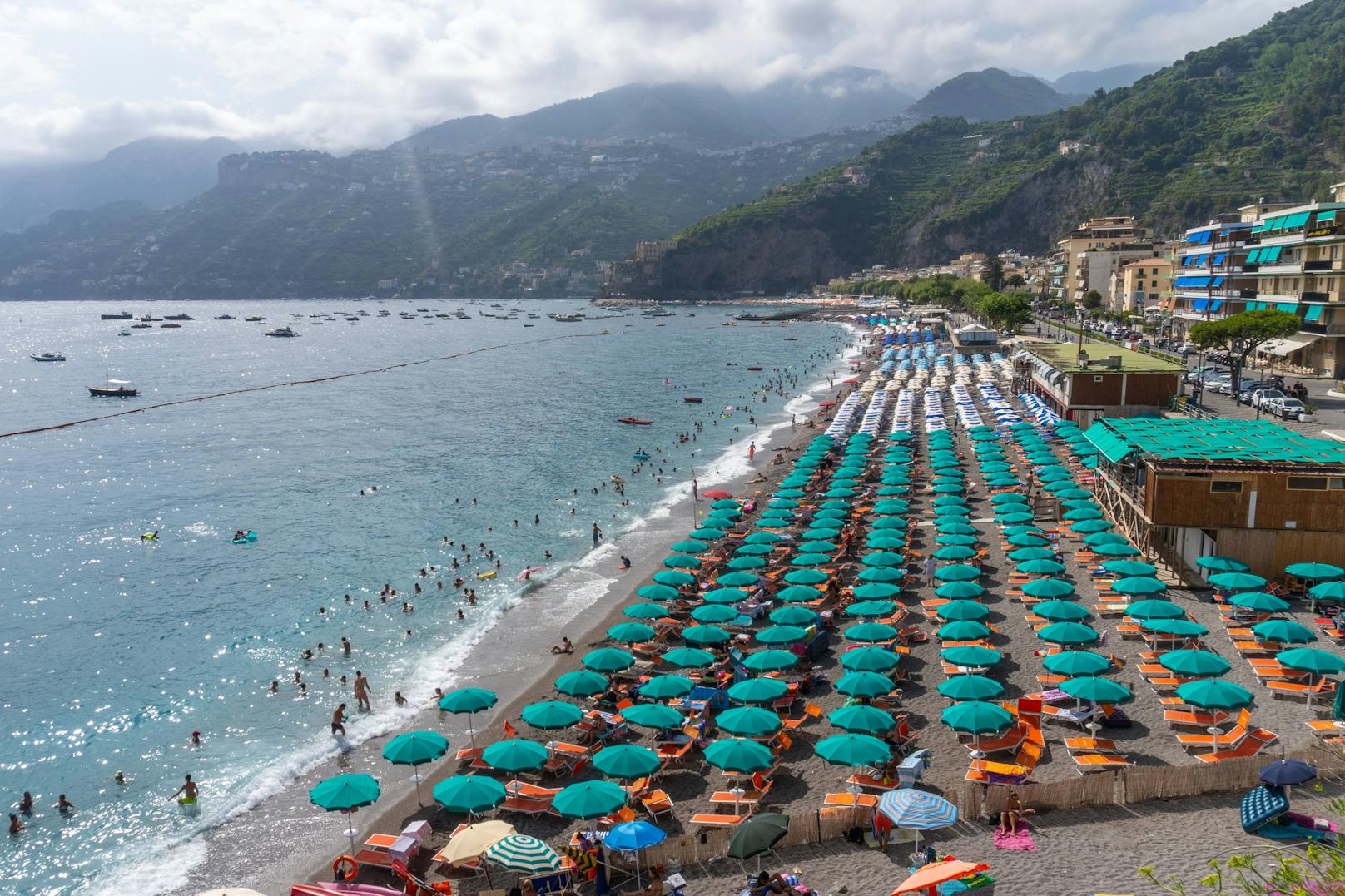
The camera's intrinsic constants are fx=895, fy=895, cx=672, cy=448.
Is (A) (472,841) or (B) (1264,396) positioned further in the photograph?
(B) (1264,396)

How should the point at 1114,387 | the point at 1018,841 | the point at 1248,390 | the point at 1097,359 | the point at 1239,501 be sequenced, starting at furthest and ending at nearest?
1. the point at 1097,359
2. the point at 1248,390
3. the point at 1114,387
4. the point at 1239,501
5. the point at 1018,841

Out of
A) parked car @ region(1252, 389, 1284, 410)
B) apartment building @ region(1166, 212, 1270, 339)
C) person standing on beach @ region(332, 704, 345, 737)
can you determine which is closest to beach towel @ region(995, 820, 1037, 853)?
person standing on beach @ region(332, 704, 345, 737)

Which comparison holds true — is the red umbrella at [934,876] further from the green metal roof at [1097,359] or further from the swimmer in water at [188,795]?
the green metal roof at [1097,359]

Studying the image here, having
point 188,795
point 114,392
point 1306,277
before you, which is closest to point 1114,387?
point 1306,277

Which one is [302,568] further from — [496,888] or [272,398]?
[272,398]

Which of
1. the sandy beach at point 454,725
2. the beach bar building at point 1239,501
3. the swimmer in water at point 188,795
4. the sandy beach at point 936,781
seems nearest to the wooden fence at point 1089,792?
the sandy beach at point 936,781

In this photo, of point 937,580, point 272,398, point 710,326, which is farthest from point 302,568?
point 710,326

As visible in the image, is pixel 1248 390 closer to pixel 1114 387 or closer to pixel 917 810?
pixel 1114 387
